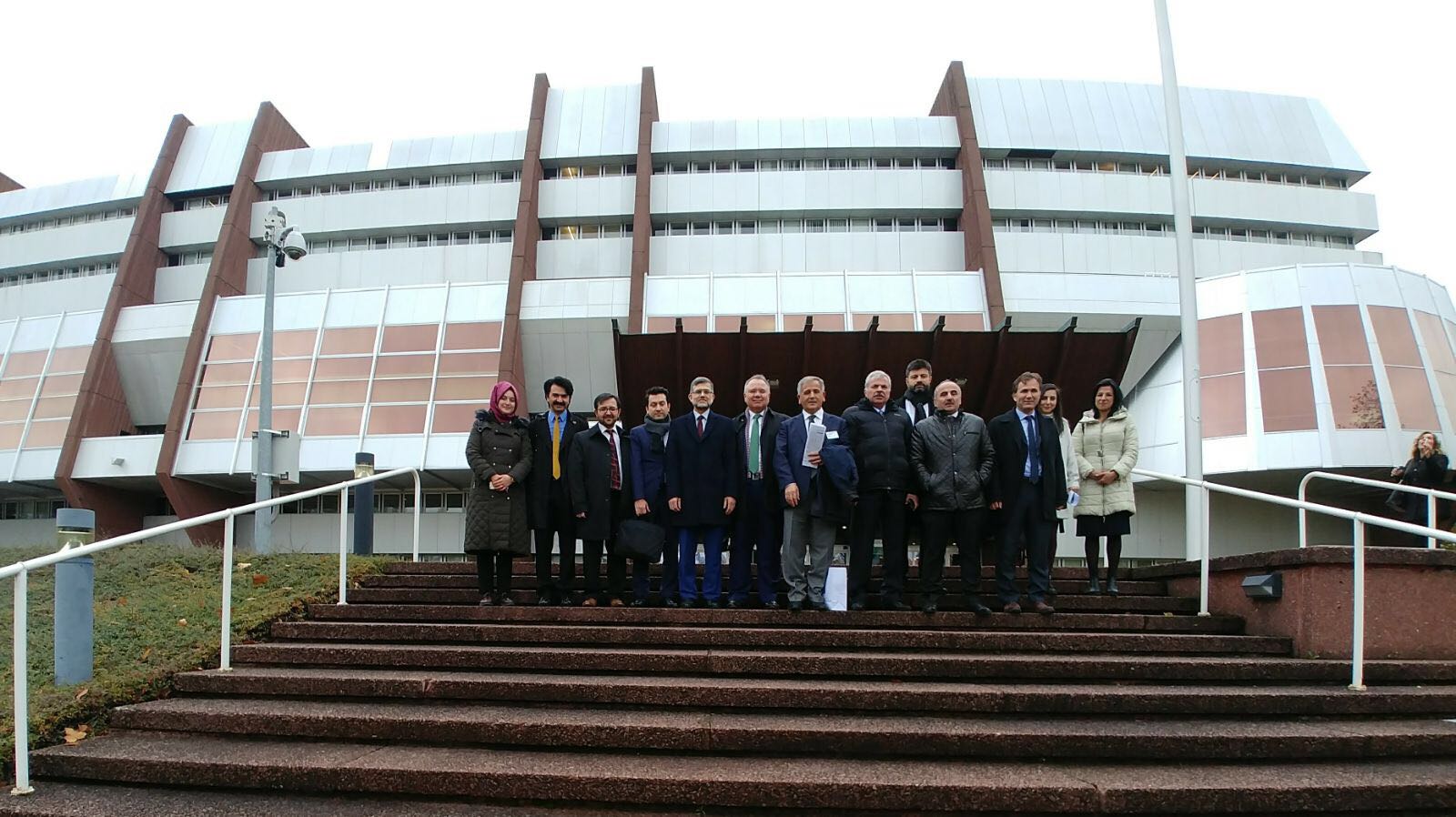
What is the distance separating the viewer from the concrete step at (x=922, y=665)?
4918 millimetres

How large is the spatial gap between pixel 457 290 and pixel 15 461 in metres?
11.7

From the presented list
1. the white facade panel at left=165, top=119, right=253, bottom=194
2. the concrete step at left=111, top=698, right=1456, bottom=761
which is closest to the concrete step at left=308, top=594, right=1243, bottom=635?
the concrete step at left=111, top=698, right=1456, bottom=761

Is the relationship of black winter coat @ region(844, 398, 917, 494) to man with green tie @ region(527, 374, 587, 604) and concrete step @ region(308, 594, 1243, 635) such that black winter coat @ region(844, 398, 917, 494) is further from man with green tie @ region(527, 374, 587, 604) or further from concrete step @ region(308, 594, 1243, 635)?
man with green tie @ region(527, 374, 587, 604)

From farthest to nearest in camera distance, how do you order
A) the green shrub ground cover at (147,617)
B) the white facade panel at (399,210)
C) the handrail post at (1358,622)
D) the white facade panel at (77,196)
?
1. the white facade panel at (77,196)
2. the white facade panel at (399,210)
3. the handrail post at (1358,622)
4. the green shrub ground cover at (147,617)

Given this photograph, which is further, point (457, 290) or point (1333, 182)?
point (1333, 182)

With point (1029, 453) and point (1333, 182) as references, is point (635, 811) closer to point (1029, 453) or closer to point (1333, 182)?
point (1029, 453)

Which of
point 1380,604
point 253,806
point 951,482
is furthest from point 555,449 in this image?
point 1380,604

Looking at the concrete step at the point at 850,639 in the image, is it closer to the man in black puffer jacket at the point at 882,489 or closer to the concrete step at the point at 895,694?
the concrete step at the point at 895,694

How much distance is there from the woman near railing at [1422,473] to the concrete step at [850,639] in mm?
4551

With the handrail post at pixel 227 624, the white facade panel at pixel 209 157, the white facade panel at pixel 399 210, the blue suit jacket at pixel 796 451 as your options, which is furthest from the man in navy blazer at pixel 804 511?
the white facade panel at pixel 209 157

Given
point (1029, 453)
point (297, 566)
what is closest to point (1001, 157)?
point (1029, 453)

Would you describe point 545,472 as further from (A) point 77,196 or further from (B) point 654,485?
(A) point 77,196

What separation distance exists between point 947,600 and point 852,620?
1079 mm

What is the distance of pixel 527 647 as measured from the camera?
17.8 feet
